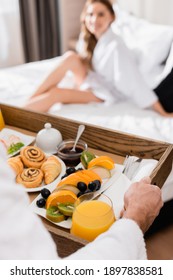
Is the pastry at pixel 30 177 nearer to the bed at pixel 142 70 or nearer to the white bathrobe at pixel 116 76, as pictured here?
the bed at pixel 142 70

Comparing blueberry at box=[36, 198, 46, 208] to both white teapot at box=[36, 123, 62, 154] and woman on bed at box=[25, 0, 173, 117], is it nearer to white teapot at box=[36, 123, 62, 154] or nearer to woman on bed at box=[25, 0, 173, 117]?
white teapot at box=[36, 123, 62, 154]

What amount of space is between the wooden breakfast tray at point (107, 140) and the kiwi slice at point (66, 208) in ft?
0.13

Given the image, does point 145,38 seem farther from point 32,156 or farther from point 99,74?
point 32,156

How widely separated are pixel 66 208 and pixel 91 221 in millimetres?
104

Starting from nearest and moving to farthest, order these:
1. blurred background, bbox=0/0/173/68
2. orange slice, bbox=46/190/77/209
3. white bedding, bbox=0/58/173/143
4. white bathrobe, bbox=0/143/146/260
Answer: white bathrobe, bbox=0/143/146/260 → orange slice, bbox=46/190/77/209 → white bedding, bbox=0/58/173/143 → blurred background, bbox=0/0/173/68

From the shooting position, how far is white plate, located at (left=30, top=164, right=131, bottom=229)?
0.91 m

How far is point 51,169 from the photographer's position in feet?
3.41

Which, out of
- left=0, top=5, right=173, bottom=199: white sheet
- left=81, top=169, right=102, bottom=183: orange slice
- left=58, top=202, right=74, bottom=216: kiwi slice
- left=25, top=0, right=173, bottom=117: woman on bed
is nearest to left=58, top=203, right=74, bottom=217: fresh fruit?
left=58, top=202, right=74, bottom=216: kiwi slice

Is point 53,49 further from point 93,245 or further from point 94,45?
point 93,245

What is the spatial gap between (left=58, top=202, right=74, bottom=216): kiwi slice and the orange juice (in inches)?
1.9

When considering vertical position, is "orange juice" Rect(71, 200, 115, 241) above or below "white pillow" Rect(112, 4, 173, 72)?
above

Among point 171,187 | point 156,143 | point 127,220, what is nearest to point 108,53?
point 171,187

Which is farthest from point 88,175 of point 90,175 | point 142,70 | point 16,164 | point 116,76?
point 142,70

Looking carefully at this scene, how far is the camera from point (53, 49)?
336cm
